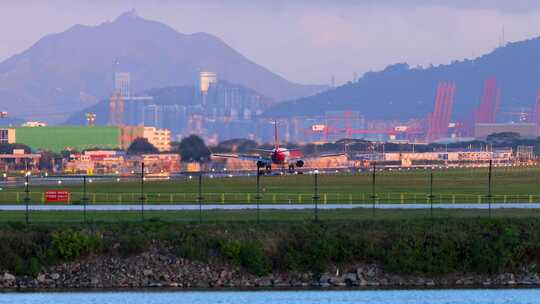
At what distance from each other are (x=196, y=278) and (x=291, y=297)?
4.45 meters

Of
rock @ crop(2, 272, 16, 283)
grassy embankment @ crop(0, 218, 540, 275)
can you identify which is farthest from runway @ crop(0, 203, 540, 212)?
rock @ crop(2, 272, 16, 283)

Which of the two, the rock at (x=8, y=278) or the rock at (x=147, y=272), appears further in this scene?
the rock at (x=147, y=272)

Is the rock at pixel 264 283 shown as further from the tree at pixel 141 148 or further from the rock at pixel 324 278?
the tree at pixel 141 148

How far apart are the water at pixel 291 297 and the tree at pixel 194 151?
277 feet

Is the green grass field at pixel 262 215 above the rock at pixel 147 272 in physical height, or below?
above

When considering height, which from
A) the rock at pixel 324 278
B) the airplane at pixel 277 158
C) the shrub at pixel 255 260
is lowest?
the rock at pixel 324 278

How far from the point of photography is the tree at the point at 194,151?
136m

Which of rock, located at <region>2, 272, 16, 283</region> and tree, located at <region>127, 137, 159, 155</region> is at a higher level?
tree, located at <region>127, 137, 159, 155</region>

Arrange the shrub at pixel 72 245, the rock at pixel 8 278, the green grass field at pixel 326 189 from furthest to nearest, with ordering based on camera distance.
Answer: the green grass field at pixel 326 189 < the shrub at pixel 72 245 < the rock at pixel 8 278

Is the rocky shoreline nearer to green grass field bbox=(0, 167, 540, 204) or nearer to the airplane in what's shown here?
green grass field bbox=(0, 167, 540, 204)

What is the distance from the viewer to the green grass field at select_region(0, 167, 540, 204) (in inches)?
3285

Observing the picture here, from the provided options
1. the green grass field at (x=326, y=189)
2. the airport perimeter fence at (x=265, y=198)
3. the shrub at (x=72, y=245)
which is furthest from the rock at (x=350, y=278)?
the green grass field at (x=326, y=189)

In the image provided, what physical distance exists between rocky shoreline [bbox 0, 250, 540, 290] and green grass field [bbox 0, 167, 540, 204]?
88.0ft

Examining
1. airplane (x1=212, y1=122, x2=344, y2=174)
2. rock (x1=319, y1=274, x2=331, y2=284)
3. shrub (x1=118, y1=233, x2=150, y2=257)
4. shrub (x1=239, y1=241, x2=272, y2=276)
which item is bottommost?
rock (x1=319, y1=274, x2=331, y2=284)
